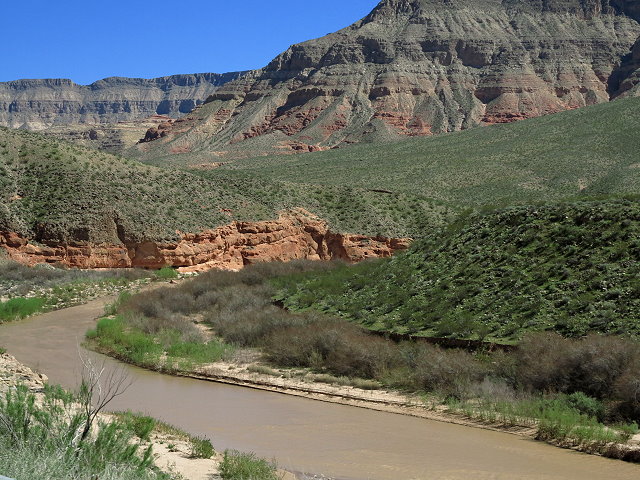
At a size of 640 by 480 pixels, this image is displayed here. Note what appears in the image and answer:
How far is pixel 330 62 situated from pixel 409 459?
144243 millimetres

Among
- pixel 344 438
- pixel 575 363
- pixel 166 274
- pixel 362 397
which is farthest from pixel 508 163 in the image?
pixel 344 438

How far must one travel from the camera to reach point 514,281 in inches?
885

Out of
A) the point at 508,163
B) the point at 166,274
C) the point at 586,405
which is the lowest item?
the point at 586,405

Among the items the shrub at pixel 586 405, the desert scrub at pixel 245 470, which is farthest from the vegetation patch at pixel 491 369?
the desert scrub at pixel 245 470

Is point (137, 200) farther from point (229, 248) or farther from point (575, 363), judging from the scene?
point (575, 363)

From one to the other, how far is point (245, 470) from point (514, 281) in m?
13.5

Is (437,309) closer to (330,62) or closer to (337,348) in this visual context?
(337,348)

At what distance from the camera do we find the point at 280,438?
15.0 metres

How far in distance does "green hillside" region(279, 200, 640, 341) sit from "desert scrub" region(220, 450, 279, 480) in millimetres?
9958

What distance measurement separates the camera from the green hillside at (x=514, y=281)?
771 inches

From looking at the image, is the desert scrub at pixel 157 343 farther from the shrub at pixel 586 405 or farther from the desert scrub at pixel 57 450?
the desert scrub at pixel 57 450

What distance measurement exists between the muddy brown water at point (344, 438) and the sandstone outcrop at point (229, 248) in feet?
65.4

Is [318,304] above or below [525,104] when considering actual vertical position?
below

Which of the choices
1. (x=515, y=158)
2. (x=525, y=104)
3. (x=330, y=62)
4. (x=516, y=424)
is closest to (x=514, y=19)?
(x=525, y=104)
